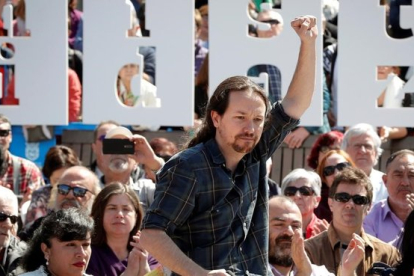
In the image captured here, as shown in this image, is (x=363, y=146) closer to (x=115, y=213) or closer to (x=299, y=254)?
(x=115, y=213)

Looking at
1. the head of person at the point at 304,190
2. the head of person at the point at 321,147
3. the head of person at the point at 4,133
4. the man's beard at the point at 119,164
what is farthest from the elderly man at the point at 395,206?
the head of person at the point at 4,133

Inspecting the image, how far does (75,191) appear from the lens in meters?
8.93

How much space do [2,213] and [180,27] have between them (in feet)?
11.6

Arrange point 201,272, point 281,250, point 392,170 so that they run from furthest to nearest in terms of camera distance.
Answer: point 392,170 → point 281,250 → point 201,272

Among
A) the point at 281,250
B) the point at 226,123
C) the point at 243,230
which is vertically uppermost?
the point at 226,123

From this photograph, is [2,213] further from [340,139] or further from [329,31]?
[329,31]

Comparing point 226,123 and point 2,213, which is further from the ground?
point 226,123

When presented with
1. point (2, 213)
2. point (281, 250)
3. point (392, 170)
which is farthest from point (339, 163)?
point (2, 213)

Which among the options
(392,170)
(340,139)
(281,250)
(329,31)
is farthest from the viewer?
(329,31)

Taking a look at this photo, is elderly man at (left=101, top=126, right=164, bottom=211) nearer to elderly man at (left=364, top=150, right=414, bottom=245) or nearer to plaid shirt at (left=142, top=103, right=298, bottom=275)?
elderly man at (left=364, top=150, right=414, bottom=245)

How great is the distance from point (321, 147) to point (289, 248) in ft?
9.41

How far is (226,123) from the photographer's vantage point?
5387 mm

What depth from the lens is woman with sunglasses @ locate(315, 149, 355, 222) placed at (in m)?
9.72

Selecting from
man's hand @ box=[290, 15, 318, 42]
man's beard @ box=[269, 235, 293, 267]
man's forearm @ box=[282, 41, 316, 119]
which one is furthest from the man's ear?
man's beard @ box=[269, 235, 293, 267]
